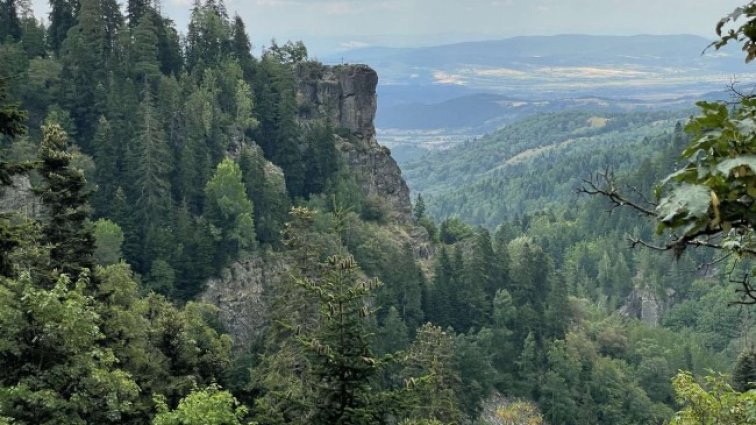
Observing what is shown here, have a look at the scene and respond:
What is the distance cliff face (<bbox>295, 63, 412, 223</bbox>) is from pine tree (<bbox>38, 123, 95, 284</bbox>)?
6973 cm

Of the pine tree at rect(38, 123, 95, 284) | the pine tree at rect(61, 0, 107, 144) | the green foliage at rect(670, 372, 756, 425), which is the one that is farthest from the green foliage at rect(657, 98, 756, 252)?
the pine tree at rect(61, 0, 107, 144)

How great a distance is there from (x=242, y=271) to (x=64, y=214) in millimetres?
45888

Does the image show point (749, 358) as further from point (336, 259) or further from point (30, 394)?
point (30, 394)

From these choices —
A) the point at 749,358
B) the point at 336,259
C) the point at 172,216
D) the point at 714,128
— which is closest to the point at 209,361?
the point at 336,259

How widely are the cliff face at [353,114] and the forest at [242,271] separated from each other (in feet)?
1.53

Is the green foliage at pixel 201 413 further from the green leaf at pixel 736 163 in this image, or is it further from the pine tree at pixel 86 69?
the pine tree at pixel 86 69

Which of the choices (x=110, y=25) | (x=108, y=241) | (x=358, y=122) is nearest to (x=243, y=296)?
(x=108, y=241)

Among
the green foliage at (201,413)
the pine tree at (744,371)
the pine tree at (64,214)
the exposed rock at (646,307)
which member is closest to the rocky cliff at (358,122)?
the pine tree at (744,371)

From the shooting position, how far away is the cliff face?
97625 millimetres

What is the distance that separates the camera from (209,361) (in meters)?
26.6

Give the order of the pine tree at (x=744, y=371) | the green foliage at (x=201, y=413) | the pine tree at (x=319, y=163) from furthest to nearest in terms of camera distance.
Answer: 1. the pine tree at (x=319, y=163)
2. the pine tree at (x=744, y=371)
3. the green foliage at (x=201, y=413)

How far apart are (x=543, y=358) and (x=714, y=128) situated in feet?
282

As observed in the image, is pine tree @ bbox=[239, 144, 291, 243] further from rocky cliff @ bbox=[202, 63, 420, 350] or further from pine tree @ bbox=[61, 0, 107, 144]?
rocky cliff @ bbox=[202, 63, 420, 350]

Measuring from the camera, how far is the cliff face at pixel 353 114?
97.6 meters
